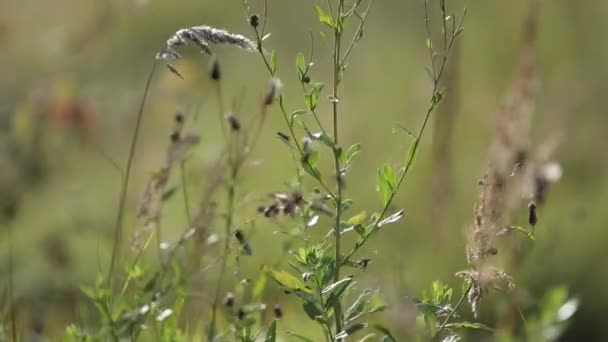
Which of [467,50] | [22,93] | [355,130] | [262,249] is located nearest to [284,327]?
[262,249]

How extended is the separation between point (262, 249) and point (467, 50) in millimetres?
1682

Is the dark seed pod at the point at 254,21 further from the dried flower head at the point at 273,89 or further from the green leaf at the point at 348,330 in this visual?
the green leaf at the point at 348,330

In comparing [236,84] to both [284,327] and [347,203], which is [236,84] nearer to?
[284,327]

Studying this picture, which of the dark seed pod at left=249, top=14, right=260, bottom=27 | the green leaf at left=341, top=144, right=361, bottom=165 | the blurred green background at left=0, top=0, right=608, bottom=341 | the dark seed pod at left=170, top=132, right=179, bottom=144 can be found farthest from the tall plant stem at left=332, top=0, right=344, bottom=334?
the blurred green background at left=0, top=0, right=608, bottom=341

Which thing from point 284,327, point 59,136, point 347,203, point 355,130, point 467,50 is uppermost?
point 467,50

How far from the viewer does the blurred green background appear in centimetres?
384

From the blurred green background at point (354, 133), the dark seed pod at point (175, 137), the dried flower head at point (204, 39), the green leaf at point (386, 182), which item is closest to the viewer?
the dried flower head at point (204, 39)

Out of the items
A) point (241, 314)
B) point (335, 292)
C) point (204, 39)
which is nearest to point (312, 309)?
point (335, 292)

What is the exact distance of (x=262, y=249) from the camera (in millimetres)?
4352

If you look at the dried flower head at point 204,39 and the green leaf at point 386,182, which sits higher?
the dried flower head at point 204,39

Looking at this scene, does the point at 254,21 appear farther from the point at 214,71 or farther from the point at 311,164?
the point at 311,164

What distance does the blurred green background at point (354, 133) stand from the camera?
3.84 m

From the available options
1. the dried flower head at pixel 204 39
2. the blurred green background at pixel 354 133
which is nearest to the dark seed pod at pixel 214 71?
the dried flower head at pixel 204 39

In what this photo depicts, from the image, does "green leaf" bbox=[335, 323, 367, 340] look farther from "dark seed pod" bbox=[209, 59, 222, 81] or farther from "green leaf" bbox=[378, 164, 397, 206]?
"dark seed pod" bbox=[209, 59, 222, 81]
